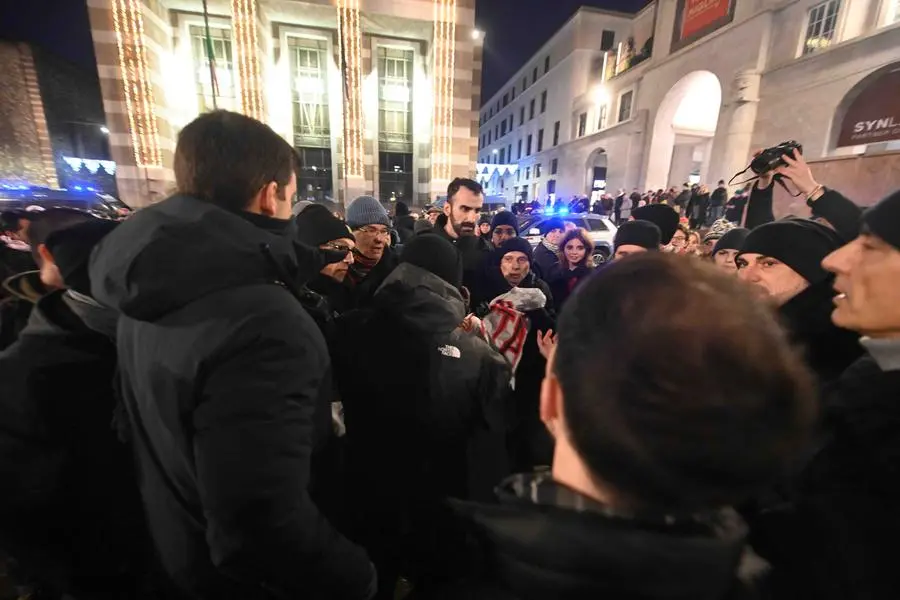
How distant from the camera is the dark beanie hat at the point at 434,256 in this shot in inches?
71.7

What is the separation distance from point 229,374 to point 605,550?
89cm

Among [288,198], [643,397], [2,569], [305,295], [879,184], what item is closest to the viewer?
[643,397]

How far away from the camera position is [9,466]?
4.46ft

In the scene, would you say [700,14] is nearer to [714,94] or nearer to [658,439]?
[714,94]

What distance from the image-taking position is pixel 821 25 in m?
13.6

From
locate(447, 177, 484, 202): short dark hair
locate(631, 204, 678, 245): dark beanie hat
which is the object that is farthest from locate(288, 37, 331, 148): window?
locate(631, 204, 678, 245): dark beanie hat

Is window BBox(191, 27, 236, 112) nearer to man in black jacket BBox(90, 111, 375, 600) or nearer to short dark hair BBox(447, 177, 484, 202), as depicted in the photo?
short dark hair BBox(447, 177, 484, 202)

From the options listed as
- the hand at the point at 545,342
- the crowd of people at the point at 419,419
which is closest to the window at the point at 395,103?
the hand at the point at 545,342

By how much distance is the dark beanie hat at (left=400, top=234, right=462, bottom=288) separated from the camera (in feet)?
5.97

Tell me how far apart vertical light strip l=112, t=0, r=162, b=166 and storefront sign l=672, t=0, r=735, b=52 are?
22677 mm

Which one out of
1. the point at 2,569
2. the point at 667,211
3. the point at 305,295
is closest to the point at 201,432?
the point at 305,295

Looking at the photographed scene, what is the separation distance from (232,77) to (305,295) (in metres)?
19.7

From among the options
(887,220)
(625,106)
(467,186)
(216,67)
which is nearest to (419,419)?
(887,220)

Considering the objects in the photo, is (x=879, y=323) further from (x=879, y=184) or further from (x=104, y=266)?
(x=879, y=184)
